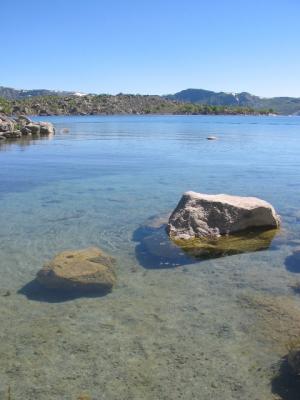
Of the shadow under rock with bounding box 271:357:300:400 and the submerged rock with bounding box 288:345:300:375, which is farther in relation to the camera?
the submerged rock with bounding box 288:345:300:375

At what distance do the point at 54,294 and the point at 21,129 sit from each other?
6016 cm

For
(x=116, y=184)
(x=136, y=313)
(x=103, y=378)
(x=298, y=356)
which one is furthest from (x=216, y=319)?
(x=116, y=184)

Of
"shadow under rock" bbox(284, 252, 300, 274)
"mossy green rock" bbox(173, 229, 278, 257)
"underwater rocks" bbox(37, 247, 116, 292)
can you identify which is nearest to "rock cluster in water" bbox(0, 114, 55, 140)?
"mossy green rock" bbox(173, 229, 278, 257)

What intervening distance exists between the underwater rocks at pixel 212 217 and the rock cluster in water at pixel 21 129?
161ft

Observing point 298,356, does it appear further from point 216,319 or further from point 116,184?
point 116,184

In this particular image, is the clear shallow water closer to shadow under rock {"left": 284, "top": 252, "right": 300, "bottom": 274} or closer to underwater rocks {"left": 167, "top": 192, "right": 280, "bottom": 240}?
shadow under rock {"left": 284, "top": 252, "right": 300, "bottom": 274}

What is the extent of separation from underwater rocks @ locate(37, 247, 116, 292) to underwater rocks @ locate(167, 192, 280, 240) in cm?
358

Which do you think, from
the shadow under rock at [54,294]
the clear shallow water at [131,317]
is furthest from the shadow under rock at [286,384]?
the shadow under rock at [54,294]

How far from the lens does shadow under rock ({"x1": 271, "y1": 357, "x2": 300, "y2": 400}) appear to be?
23.0 feet

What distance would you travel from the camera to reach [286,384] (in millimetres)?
7277

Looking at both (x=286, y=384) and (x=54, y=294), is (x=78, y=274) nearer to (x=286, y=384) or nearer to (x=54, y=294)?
(x=54, y=294)

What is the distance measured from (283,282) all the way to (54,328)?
558cm

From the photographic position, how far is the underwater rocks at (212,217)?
1449 cm

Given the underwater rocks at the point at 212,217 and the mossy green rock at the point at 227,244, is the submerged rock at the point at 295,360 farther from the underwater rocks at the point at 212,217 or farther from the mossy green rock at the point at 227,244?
the underwater rocks at the point at 212,217
